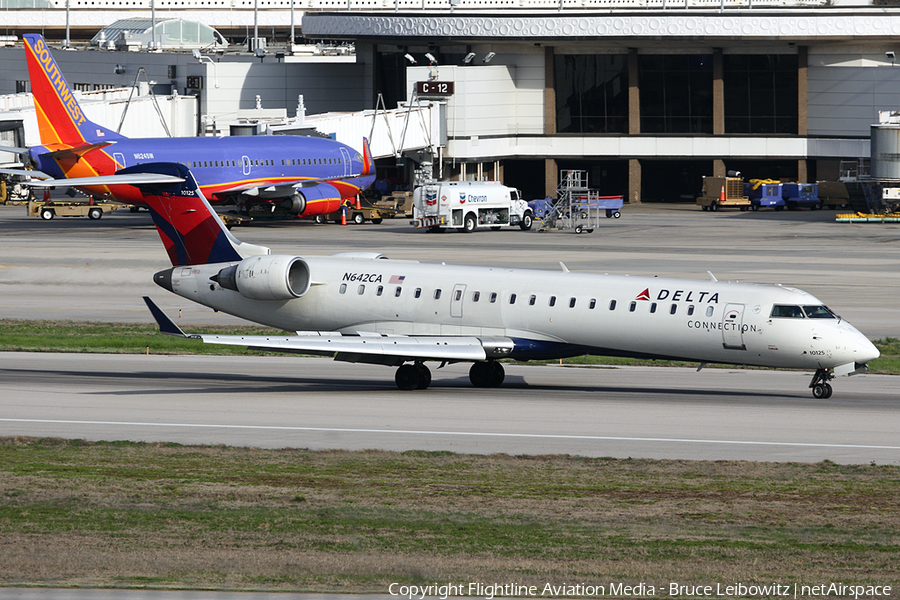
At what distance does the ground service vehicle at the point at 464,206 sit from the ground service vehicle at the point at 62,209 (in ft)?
76.2

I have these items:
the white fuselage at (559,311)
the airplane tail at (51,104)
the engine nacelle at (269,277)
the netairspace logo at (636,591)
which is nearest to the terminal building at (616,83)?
the airplane tail at (51,104)

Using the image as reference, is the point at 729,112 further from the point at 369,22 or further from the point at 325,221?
the point at 325,221

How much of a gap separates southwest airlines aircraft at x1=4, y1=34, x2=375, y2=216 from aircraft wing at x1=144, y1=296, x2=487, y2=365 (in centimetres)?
3859

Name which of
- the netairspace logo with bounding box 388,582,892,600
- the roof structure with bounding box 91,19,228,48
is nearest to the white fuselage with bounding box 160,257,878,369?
the netairspace logo with bounding box 388,582,892,600

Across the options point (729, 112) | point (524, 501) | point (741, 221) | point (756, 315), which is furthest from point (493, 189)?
point (524, 501)

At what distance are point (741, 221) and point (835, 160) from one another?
24.2 m

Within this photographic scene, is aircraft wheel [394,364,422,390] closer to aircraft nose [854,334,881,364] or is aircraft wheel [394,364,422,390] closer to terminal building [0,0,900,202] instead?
aircraft nose [854,334,881,364]

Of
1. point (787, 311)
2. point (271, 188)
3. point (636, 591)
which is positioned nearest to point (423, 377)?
point (787, 311)

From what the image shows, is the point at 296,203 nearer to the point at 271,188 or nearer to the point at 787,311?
the point at 271,188

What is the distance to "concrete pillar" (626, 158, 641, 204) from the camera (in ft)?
370

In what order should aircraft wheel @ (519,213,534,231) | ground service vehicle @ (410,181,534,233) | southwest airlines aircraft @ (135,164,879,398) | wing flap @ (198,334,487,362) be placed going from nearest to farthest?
southwest airlines aircraft @ (135,164,879,398) < wing flap @ (198,334,487,362) < ground service vehicle @ (410,181,534,233) < aircraft wheel @ (519,213,534,231)

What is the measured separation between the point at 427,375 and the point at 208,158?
4775cm

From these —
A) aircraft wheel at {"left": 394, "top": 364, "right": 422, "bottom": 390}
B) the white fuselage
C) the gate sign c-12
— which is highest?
the gate sign c-12

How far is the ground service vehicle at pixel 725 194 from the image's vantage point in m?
102
